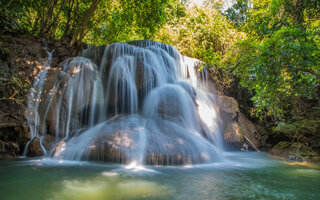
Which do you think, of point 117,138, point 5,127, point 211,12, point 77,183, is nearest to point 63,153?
point 117,138

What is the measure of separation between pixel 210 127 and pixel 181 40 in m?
8.86

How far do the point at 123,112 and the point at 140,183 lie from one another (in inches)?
184

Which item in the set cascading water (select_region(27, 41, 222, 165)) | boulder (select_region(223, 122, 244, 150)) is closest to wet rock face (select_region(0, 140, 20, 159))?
cascading water (select_region(27, 41, 222, 165))

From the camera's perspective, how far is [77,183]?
3188 mm

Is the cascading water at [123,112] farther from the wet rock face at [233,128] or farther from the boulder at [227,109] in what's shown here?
the wet rock face at [233,128]

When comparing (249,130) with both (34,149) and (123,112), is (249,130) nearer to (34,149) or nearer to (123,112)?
(123,112)

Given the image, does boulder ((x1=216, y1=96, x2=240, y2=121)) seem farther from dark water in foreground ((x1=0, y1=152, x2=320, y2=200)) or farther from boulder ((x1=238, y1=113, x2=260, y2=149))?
dark water in foreground ((x1=0, y1=152, x2=320, y2=200))

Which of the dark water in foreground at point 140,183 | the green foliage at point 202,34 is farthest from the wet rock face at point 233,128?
the green foliage at point 202,34

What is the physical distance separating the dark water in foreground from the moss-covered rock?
10.4ft

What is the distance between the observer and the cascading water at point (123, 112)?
517 centimetres

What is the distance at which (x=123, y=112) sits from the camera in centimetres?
774

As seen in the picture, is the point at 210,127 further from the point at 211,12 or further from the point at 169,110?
the point at 211,12

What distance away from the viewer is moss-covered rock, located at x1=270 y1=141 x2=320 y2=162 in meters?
6.89

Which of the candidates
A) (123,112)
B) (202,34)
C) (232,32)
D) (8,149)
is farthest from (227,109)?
(8,149)
